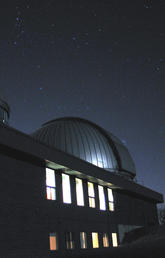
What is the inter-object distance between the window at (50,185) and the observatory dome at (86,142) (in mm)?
9454

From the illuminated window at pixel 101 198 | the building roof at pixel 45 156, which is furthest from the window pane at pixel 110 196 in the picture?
the illuminated window at pixel 101 198

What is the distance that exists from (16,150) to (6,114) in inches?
376

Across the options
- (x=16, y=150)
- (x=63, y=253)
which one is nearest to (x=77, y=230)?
(x=63, y=253)

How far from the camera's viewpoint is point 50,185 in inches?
849

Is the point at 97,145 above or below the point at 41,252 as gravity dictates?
above

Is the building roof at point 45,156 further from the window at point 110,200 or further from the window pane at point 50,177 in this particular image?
the window at point 110,200

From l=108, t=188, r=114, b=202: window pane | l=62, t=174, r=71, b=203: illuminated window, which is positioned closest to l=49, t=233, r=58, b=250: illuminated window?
l=62, t=174, r=71, b=203: illuminated window

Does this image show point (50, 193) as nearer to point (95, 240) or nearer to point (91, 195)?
point (91, 195)

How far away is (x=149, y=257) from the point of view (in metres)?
13.1

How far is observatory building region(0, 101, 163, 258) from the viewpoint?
58.4ft

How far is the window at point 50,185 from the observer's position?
2133 centimetres

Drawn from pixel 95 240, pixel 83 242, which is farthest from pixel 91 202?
pixel 83 242

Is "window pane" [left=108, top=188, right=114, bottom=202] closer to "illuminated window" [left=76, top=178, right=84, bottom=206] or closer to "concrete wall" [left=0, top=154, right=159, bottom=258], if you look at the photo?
"concrete wall" [left=0, top=154, right=159, bottom=258]

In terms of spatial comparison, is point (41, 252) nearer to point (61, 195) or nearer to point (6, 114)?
point (61, 195)
